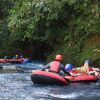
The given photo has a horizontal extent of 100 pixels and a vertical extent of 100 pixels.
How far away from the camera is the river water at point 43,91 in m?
12.2

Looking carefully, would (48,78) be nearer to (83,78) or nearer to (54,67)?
(54,67)

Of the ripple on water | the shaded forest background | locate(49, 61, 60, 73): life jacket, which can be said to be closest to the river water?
the ripple on water

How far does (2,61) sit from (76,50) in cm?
720

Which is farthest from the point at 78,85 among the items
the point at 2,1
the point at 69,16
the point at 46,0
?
the point at 2,1

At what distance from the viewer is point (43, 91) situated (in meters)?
13.4

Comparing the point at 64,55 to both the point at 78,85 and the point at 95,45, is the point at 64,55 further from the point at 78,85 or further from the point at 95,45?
the point at 78,85

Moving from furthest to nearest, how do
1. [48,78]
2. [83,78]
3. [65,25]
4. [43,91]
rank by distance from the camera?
1. [65,25]
2. [83,78]
3. [48,78]
4. [43,91]

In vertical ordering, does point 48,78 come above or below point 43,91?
above

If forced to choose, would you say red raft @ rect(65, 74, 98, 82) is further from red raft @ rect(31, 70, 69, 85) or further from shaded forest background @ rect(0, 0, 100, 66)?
shaded forest background @ rect(0, 0, 100, 66)

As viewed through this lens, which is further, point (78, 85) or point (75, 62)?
point (75, 62)

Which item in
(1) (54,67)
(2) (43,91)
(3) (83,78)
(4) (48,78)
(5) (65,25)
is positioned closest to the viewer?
(2) (43,91)

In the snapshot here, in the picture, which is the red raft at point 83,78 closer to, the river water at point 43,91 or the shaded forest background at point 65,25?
the river water at point 43,91

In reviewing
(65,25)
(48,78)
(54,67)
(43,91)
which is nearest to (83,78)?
(54,67)

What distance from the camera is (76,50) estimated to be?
22.5 m
